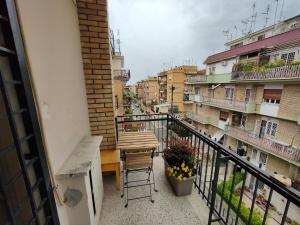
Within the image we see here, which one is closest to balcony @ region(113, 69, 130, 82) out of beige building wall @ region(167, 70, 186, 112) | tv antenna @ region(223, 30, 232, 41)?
tv antenna @ region(223, 30, 232, 41)

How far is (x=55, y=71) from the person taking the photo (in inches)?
49.5

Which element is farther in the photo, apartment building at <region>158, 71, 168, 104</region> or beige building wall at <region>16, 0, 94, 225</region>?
apartment building at <region>158, 71, 168, 104</region>

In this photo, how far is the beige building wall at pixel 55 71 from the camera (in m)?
0.95

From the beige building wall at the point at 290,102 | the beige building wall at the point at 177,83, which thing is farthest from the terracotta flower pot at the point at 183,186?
the beige building wall at the point at 177,83

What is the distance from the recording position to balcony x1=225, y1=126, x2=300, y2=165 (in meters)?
6.83

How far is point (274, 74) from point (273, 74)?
6 centimetres

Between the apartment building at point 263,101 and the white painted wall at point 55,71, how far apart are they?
23.0 feet

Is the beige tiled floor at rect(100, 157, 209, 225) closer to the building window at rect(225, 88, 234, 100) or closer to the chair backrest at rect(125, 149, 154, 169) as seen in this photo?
the chair backrest at rect(125, 149, 154, 169)

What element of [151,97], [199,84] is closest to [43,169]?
[199,84]

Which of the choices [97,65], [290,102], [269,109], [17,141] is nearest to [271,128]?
[269,109]

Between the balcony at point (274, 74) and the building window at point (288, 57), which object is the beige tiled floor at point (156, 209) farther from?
the building window at point (288, 57)

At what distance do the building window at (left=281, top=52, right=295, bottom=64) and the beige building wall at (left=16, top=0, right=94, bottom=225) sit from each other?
9.73m

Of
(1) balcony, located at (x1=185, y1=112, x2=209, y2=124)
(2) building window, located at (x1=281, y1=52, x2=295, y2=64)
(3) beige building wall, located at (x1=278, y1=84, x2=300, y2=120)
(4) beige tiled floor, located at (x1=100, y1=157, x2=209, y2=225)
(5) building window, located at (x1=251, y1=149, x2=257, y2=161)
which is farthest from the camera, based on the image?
(1) balcony, located at (x1=185, y1=112, x2=209, y2=124)

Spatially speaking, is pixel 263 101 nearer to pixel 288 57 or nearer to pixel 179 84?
pixel 288 57
